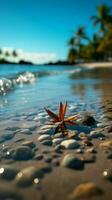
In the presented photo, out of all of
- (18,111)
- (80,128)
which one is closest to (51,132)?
(80,128)

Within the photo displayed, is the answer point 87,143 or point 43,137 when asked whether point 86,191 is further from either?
point 43,137

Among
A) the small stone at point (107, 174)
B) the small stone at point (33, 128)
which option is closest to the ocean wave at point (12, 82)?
the small stone at point (33, 128)

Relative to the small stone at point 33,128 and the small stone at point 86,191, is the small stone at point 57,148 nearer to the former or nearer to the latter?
the small stone at point 86,191

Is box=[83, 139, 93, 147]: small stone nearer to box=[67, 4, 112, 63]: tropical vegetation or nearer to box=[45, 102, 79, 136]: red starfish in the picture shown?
box=[45, 102, 79, 136]: red starfish

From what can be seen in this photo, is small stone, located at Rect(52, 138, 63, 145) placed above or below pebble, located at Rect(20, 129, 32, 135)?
above

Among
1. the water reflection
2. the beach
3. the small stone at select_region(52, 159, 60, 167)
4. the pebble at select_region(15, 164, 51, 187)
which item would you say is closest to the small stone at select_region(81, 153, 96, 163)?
the beach

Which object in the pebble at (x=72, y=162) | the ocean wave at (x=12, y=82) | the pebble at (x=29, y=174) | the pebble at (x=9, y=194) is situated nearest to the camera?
the pebble at (x=9, y=194)

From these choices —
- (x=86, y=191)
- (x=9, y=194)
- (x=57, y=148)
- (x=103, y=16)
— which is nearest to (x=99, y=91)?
(x=57, y=148)
